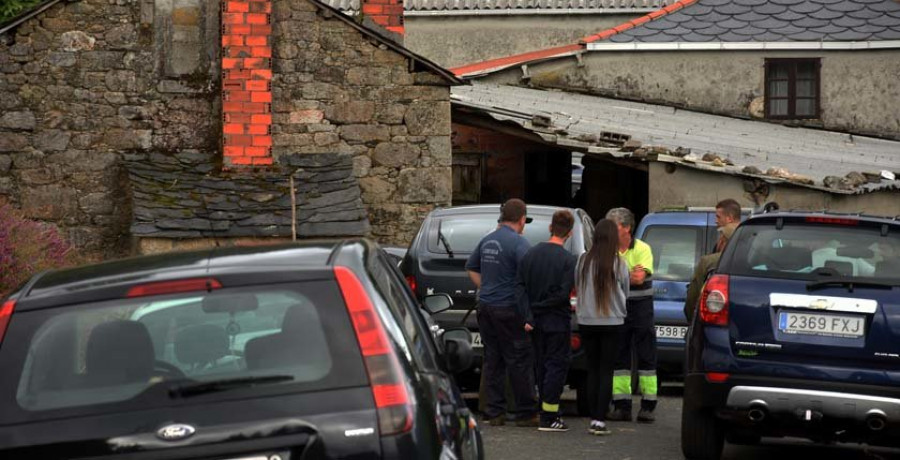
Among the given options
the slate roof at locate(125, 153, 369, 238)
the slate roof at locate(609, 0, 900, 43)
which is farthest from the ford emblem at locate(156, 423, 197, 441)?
the slate roof at locate(609, 0, 900, 43)

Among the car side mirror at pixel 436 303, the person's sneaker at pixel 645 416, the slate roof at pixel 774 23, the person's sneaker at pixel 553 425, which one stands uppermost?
the slate roof at pixel 774 23

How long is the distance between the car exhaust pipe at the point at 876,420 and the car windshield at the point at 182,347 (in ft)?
15.3

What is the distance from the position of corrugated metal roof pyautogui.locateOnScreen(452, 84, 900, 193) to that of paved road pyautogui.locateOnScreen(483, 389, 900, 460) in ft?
32.8

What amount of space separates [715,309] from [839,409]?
0.96 metres

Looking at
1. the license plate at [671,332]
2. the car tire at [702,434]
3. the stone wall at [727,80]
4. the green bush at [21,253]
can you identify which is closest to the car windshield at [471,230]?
the license plate at [671,332]

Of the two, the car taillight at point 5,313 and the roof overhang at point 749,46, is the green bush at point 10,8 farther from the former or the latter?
the car taillight at point 5,313

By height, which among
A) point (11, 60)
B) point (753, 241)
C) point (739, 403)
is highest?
point (11, 60)

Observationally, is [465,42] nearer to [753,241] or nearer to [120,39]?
[120,39]

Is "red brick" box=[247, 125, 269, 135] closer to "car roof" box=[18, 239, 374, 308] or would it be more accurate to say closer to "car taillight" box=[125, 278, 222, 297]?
"car roof" box=[18, 239, 374, 308]

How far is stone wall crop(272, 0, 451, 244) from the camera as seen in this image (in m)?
17.8

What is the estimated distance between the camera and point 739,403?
9148mm

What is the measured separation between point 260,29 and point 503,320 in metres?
7.03

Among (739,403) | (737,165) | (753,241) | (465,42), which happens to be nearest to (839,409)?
(739,403)

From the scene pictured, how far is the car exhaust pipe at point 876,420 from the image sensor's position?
348 inches
